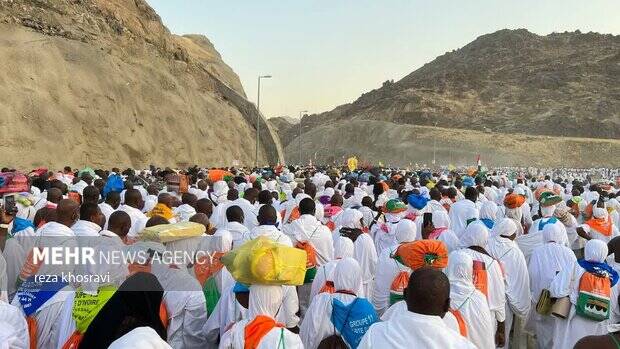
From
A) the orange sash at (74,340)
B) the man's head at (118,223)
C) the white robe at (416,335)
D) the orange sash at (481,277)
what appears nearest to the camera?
the white robe at (416,335)

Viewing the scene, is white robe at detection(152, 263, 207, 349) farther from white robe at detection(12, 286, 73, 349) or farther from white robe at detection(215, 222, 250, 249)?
white robe at detection(215, 222, 250, 249)

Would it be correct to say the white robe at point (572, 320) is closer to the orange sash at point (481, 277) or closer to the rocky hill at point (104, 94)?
the orange sash at point (481, 277)

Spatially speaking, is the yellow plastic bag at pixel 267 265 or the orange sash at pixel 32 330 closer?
the yellow plastic bag at pixel 267 265

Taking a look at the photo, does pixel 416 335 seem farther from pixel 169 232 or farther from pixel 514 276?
pixel 514 276

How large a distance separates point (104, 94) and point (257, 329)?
1298 inches

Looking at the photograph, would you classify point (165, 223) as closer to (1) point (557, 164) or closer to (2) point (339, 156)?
(1) point (557, 164)

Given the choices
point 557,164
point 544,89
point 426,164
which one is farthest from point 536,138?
point 544,89

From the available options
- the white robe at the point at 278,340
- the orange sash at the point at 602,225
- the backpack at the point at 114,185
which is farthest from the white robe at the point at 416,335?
the backpack at the point at 114,185

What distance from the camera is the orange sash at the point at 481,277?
5629 millimetres

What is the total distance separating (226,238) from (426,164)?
237 feet

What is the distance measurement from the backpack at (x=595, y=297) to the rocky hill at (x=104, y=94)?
27.2 metres

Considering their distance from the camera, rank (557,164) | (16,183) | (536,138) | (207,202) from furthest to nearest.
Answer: (536,138)
(557,164)
(16,183)
(207,202)

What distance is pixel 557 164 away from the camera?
72.4 metres

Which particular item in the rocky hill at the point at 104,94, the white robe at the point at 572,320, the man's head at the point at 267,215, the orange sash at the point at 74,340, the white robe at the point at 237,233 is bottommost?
the white robe at the point at 572,320
